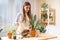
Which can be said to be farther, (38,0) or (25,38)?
(38,0)

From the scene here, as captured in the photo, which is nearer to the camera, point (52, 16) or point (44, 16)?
point (52, 16)

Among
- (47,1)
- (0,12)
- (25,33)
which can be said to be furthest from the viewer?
(47,1)

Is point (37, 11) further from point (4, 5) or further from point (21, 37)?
point (21, 37)

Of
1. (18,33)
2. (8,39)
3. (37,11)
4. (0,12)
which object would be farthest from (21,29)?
(37,11)

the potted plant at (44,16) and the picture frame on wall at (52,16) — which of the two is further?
the potted plant at (44,16)

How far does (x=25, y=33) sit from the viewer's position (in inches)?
110

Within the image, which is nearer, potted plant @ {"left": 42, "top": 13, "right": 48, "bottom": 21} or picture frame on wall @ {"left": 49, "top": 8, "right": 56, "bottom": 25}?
picture frame on wall @ {"left": 49, "top": 8, "right": 56, "bottom": 25}

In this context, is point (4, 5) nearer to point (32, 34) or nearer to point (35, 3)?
point (35, 3)

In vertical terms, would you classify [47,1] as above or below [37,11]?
above

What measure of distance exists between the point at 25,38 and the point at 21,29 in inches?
10.2

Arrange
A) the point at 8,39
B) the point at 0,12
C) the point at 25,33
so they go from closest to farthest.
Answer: the point at 8,39 < the point at 25,33 < the point at 0,12

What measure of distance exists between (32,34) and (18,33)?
1.04ft

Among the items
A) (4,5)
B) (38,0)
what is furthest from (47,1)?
(4,5)

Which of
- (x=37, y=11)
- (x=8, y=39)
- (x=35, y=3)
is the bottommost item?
(x=8, y=39)
